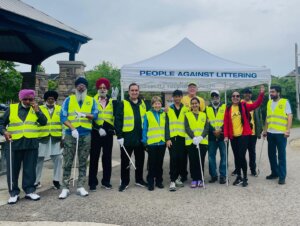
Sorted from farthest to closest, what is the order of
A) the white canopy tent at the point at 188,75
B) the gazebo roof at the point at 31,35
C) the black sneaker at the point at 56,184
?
the white canopy tent at the point at 188,75 < the gazebo roof at the point at 31,35 < the black sneaker at the point at 56,184

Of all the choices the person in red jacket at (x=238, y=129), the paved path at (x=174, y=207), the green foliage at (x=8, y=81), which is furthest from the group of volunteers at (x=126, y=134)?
the green foliage at (x=8, y=81)

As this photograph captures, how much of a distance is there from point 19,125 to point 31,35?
3941 mm

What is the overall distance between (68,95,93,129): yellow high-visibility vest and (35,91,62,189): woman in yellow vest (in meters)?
0.73

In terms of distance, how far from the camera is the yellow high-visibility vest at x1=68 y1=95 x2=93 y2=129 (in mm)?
5379

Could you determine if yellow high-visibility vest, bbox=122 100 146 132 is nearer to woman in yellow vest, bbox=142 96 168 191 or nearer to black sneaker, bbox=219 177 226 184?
woman in yellow vest, bbox=142 96 168 191

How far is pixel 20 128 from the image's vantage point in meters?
5.15

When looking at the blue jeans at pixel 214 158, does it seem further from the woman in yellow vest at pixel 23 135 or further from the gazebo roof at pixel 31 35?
the gazebo roof at pixel 31 35

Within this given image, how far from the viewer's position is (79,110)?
541 centimetres

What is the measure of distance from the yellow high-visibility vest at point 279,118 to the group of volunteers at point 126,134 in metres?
0.02

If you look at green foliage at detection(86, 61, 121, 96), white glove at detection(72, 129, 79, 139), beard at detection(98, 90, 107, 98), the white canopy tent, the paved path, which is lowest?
the paved path

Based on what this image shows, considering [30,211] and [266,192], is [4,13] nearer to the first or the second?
[30,211]

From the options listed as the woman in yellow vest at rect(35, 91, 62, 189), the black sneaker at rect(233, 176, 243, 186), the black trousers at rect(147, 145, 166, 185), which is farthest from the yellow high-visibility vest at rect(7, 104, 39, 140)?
the black sneaker at rect(233, 176, 243, 186)

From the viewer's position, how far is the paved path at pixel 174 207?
13.8ft

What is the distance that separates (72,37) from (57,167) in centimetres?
402
